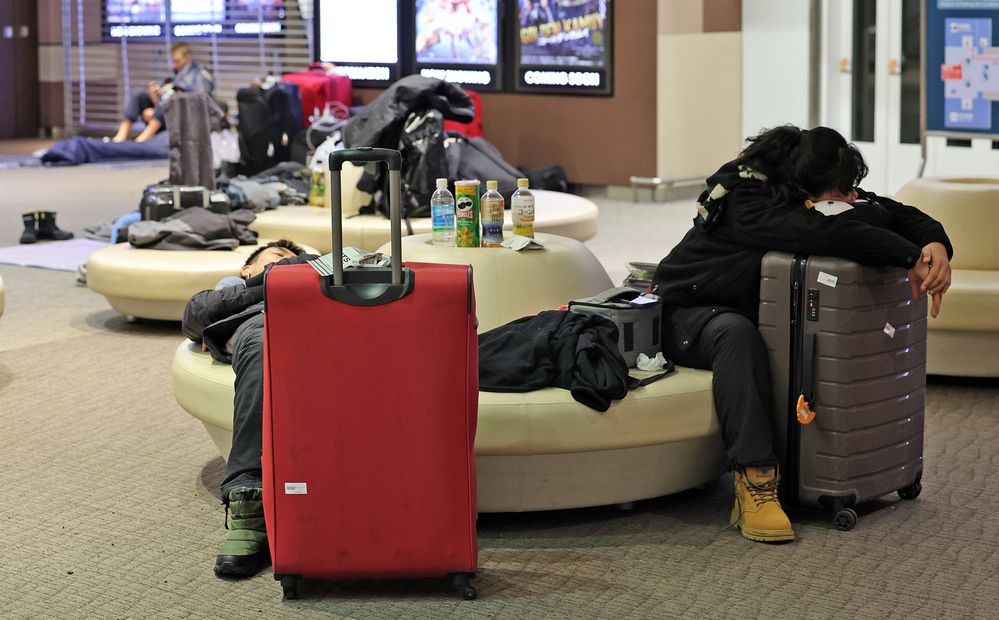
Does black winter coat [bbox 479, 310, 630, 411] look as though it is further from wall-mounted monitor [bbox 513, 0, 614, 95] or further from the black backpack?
wall-mounted monitor [bbox 513, 0, 614, 95]

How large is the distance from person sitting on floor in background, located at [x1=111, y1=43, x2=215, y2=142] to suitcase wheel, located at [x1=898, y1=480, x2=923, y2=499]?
1022cm

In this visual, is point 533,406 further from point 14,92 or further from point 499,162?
point 14,92

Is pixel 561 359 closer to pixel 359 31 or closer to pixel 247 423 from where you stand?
pixel 247 423

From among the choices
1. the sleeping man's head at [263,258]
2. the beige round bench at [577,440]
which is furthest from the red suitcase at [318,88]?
the beige round bench at [577,440]

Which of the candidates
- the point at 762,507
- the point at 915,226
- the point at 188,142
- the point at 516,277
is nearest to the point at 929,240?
the point at 915,226

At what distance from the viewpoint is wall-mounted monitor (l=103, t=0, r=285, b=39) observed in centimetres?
1633

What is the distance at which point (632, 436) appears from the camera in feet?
12.4

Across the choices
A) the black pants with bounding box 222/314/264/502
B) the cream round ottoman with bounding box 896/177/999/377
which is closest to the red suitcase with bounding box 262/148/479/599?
the black pants with bounding box 222/314/264/502

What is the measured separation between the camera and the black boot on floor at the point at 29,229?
31.7ft

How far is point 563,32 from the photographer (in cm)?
1203

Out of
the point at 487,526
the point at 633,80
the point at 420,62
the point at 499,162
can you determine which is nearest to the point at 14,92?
the point at 420,62

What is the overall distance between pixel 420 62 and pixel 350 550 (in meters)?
10.3

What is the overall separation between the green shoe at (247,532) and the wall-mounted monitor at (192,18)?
519 inches

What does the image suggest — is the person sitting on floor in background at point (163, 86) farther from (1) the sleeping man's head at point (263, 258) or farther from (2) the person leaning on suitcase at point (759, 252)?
(2) the person leaning on suitcase at point (759, 252)
